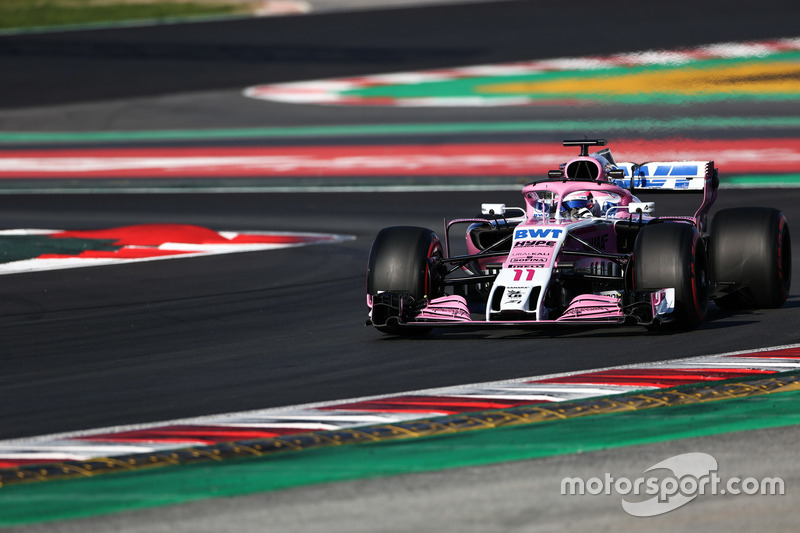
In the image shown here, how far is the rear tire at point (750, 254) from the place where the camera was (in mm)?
9945

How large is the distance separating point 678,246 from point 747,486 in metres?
3.42

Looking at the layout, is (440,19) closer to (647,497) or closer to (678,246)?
(678,246)

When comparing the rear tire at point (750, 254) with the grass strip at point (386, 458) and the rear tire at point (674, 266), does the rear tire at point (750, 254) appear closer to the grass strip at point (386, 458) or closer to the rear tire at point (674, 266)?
the rear tire at point (674, 266)

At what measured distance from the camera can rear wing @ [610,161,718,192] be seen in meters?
10.7

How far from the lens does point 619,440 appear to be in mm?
6496

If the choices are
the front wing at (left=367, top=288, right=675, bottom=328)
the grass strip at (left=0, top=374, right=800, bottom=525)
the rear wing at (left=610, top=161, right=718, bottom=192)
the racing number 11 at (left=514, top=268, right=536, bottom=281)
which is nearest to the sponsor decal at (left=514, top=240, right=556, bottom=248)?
the racing number 11 at (left=514, top=268, right=536, bottom=281)

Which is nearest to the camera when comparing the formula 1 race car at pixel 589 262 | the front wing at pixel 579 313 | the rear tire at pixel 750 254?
the front wing at pixel 579 313

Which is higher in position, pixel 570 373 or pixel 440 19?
pixel 440 19

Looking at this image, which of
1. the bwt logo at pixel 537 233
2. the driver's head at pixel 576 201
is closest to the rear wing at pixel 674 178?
the driver's head at pixel 576 201

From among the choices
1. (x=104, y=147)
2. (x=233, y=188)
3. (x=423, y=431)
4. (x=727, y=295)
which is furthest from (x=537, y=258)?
(x=104, y=147)

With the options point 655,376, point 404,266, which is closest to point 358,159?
point 404,266

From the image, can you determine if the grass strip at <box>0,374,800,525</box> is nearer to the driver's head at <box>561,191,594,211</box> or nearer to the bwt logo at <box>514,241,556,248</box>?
the bwt logo at <box>514,241,556,248</box>

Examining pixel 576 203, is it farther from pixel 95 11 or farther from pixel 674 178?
pixel 95 11

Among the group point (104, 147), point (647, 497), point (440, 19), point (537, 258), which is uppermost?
point (440, 19)
